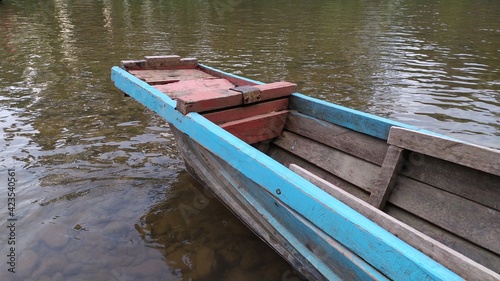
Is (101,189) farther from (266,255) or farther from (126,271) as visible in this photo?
(266,255)

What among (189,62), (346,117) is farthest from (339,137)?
(189,62)

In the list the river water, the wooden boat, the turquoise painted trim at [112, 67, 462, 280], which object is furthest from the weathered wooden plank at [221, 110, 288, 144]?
the river water

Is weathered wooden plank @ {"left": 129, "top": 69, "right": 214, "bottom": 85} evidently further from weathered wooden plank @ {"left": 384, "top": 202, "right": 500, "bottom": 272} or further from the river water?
weathered wooden plank @ {"left": 384, "top": 202, "right": 500, "bottom": 272}

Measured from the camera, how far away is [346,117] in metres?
3.94

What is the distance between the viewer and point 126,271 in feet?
11.9

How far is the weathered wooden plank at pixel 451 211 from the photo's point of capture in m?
2.91

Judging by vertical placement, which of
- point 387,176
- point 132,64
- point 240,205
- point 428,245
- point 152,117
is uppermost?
point 132,64

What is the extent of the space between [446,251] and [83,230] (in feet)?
11.6

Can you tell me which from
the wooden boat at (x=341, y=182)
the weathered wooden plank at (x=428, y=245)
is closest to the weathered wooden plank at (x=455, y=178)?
the wooden boat at (x=341, y=182)

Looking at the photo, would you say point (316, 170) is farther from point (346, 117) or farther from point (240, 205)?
point (240, 205)

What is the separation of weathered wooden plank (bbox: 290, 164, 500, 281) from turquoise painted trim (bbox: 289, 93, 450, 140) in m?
1.01

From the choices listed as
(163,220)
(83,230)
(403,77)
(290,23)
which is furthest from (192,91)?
(290,23)

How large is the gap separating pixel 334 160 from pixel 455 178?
1240mm

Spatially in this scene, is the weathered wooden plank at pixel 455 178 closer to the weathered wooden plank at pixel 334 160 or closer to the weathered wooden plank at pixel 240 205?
the weathered wooden plank at pixel 334 160
